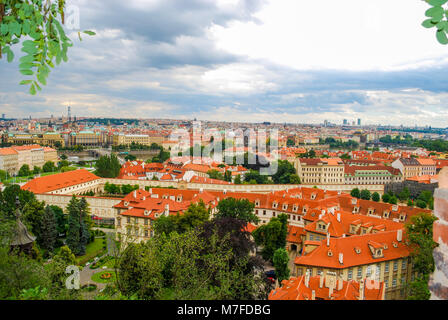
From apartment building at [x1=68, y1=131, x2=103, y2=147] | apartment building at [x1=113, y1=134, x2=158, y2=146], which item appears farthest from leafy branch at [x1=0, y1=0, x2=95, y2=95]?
apartment building at [x1=113, y1=134, x2=158, y2=146]

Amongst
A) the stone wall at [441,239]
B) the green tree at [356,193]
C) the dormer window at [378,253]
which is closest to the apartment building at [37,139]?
the green tree at [356,193]

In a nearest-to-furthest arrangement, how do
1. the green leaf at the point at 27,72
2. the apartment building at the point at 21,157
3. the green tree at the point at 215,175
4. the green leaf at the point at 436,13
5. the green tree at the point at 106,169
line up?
the green leaf at the point at 436,13
the green leaf at the point at 27,72
the green tree at the point at 215,175
the green tree at the point at 106,169
the apartment building at the point at 21,157

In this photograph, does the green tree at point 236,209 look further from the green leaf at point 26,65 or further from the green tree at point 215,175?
the green leaf at point 26,65

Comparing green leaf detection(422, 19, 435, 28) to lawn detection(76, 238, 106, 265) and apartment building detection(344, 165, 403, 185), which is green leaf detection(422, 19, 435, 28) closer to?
lawn detection(76, 238, 106, 265)

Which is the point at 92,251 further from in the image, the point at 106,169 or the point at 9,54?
the point at 106,169

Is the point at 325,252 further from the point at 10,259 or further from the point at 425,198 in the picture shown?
the point at 425,198

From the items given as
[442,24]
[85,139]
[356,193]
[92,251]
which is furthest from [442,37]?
[85,139]
